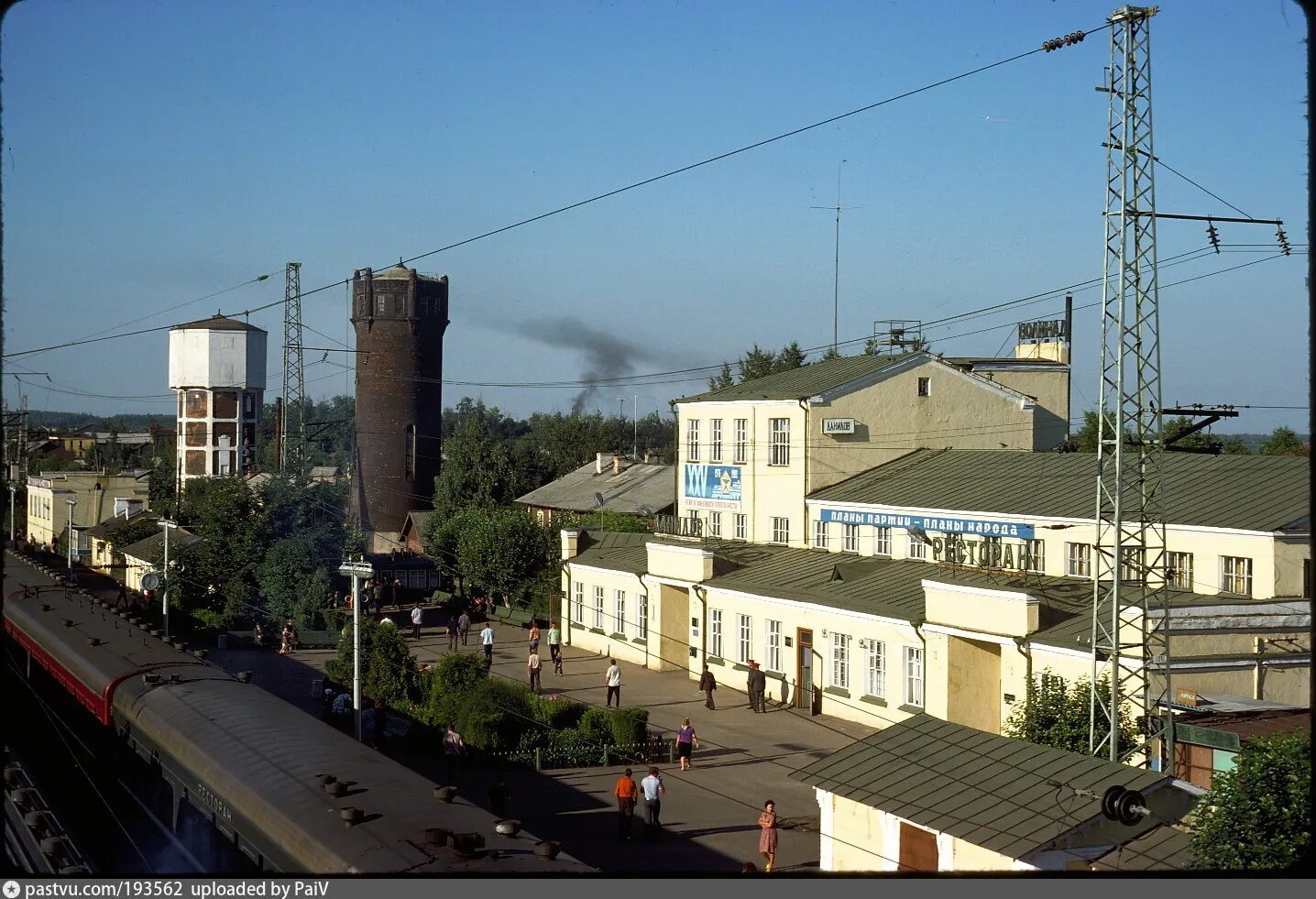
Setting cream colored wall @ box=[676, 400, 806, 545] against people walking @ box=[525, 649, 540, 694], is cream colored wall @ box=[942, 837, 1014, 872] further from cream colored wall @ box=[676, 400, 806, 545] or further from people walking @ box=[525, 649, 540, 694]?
cream colored wall @ box=[676, 400, 806, 545]

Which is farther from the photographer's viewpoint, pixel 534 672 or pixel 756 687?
pixel 534 672

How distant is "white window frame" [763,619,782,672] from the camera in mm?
26594

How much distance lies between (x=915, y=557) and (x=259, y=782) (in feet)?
61.3

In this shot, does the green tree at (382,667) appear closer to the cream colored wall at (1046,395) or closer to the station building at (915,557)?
→ the station building at (915,557)

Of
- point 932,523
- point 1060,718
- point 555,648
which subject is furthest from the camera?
Answer: point 555,648

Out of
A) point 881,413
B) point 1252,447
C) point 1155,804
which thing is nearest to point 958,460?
point 881,413

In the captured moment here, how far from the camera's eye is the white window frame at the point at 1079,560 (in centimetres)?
2280

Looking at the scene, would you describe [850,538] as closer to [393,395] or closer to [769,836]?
[769,836]

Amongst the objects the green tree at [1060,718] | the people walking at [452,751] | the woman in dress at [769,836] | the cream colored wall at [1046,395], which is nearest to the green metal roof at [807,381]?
the cream colored wall at [1046,395]

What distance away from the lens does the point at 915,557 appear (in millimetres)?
26797

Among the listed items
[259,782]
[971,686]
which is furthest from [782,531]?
[259,782]

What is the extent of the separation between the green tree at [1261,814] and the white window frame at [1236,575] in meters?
10.6
